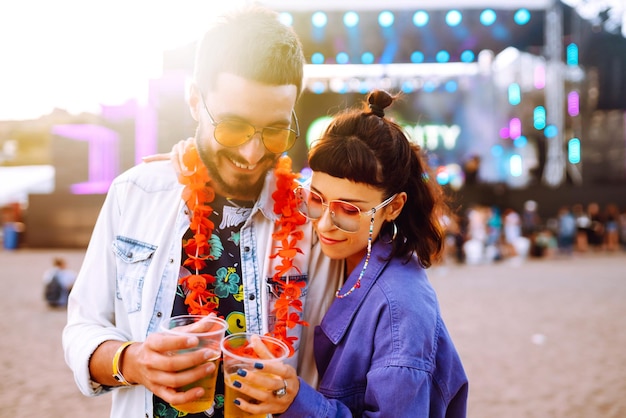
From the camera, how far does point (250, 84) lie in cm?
127

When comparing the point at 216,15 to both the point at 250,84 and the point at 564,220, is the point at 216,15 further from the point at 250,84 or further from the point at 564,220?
the point at 564,220

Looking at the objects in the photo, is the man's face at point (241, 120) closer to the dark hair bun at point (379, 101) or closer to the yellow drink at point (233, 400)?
the dark hair bun at point (379, 101)

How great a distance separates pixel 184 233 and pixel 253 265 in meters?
0.23

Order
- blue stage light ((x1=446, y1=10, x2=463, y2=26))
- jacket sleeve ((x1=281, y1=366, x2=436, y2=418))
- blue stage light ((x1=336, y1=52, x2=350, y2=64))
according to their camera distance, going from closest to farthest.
Answer: jacket sleeve ((x1=281, y1=366, x2=436, y2=418)) → blue stage light ((x1=446, y1=10, x2=463, y2=26)) → blue stage light ((x1=336, y1=52, x2=350, y2=64))

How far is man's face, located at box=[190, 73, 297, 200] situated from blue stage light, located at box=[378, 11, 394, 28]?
6.70 meters

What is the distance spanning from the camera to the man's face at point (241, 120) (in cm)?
128

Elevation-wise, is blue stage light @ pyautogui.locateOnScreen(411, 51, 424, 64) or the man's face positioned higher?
blue stage light @ pyautogui.locateOnScreen(411, 51, 424, 64)

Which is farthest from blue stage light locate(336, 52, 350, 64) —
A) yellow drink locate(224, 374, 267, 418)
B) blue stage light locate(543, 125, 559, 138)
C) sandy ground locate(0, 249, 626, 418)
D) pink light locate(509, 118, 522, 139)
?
pink light locate(509, 118, 522, 139)

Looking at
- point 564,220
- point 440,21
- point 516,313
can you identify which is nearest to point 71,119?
point 440,21

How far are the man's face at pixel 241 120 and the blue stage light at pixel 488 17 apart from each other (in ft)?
22.5

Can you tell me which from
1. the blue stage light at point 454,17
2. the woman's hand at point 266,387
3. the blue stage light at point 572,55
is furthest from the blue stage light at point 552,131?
the woman's hand at point 266,387

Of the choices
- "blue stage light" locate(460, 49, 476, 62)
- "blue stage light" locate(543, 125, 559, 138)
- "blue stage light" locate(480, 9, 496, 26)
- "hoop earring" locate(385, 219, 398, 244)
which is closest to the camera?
"hoop earring" locate(385, 219, 398, 244)

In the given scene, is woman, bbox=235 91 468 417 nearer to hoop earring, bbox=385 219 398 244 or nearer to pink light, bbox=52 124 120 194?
hoop earring, bbox=385 219 398 244

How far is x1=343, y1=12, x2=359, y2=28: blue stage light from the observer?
734 cm
